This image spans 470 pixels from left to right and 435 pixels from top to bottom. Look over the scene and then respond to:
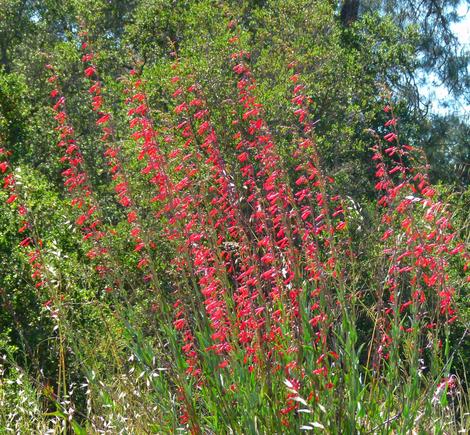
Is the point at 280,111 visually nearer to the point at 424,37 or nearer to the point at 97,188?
the point at 97,188

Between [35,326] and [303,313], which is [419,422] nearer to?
[303,313]

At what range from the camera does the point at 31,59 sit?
17.2m

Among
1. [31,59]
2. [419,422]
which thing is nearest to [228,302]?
[419,422]

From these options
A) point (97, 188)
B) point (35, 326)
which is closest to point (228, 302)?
point (35, 326)

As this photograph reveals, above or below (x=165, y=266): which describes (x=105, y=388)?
below

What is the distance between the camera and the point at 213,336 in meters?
4.14

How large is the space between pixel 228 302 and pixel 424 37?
19.3 m

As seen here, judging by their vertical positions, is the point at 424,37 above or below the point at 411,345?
above

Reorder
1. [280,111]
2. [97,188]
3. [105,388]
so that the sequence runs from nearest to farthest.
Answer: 1. [105,388]
2. [280,111]
3. [97,188]

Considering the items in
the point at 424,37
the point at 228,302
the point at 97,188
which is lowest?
the point at 228,302

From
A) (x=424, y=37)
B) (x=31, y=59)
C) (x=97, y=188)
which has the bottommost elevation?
(x=97, y=188)

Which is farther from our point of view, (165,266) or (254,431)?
(165,266)

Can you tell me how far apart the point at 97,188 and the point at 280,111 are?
11.1 feet

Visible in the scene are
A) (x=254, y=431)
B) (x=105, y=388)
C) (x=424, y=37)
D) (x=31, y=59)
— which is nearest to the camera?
(x=254, y=431)
